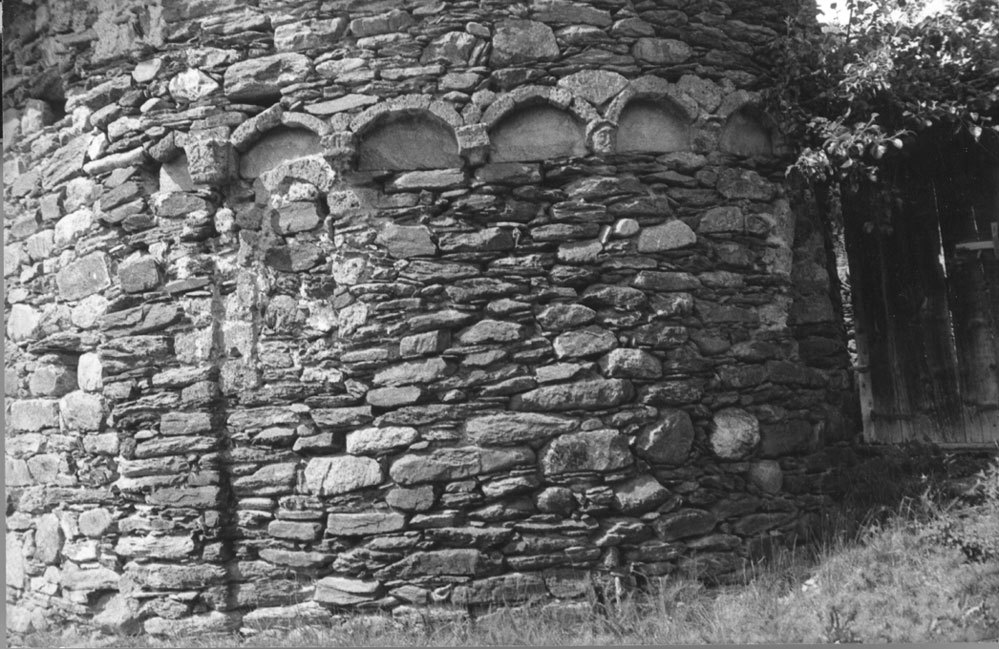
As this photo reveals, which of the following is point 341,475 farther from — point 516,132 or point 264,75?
point 264,75

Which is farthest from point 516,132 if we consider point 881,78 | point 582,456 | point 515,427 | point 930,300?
point 930,300

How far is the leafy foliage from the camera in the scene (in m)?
4.88

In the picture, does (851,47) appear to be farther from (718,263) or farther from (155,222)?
(155,222)

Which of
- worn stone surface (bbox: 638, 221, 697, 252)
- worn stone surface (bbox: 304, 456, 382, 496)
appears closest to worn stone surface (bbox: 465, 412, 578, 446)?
worn stone surface (bbox: 304, 456, 382, 496)

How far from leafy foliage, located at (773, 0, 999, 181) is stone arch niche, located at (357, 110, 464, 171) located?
178 cm

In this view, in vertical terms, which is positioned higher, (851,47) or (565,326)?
(851,47)

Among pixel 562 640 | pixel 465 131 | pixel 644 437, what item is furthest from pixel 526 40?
pixel 562 640

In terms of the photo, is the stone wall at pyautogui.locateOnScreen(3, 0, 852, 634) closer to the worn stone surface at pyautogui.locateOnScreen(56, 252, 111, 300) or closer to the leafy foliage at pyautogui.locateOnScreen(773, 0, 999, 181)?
the worn stone surface at pyautogui.locateOnScreen(56, 252, 111, 300)

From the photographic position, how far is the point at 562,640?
414 centimetres

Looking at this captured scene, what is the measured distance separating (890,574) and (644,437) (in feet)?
4.17

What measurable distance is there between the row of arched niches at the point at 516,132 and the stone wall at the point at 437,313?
2cm

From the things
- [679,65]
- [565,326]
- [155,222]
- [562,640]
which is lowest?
[562,640]

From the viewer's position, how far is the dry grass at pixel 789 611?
402cm

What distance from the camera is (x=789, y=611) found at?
13.8 feet
